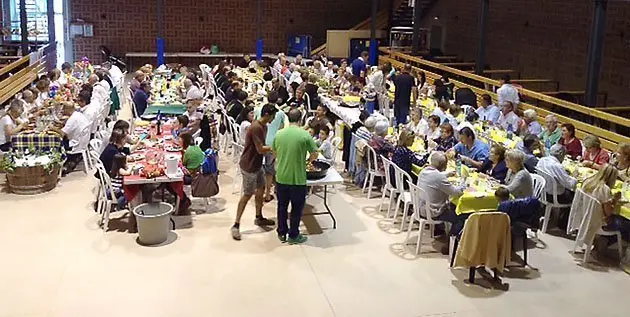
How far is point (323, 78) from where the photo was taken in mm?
15328

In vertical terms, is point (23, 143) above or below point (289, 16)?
below

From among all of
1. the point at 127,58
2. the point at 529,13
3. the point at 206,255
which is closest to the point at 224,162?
the point at 206,255

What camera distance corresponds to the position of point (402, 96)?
13.0 m

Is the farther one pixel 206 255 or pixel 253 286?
pixel 206 255

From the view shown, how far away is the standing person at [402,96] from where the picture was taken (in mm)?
12823

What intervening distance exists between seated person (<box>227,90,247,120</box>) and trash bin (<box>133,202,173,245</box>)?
3.43 m

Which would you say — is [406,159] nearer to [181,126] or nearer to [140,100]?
[181,126]

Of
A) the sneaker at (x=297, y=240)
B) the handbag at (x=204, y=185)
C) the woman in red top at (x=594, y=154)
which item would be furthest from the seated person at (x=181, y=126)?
the woman in red top at (x=594, y=154)

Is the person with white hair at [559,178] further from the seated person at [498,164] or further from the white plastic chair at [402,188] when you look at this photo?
the white plastic chair at [402,188]

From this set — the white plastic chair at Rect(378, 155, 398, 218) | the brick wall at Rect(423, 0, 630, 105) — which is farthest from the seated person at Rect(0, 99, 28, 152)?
the brick wall at Rect(423, 0, 630, 105)

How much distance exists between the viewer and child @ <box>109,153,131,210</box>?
8102 mm

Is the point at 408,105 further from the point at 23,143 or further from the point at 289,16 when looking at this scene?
the point at 289,16

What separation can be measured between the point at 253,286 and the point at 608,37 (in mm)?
11797

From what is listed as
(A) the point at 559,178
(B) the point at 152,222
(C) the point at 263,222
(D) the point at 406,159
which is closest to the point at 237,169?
(C) the point at 263,222
